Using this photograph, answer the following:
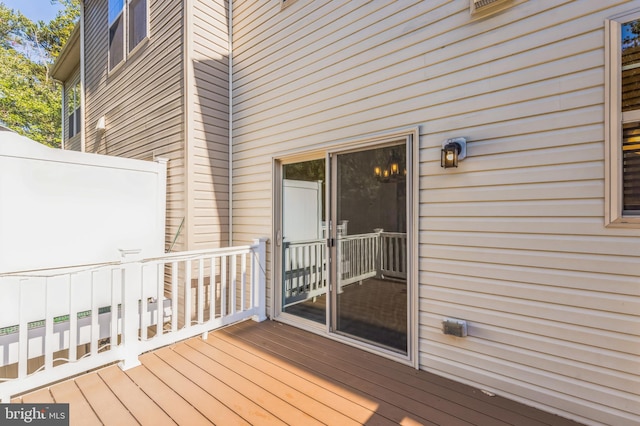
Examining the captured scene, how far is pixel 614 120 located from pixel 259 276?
3497 mm

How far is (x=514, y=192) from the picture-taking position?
6.92 feet

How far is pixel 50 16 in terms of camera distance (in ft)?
46.5

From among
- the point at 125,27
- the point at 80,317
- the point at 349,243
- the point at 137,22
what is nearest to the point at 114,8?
the point at 125,27

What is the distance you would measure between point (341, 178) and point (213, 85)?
2.46 meters

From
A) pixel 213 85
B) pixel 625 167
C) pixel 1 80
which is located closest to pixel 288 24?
pixel 213 85

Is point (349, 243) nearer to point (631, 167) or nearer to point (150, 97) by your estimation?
point (631, 167)

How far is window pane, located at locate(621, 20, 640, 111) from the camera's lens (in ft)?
5.65

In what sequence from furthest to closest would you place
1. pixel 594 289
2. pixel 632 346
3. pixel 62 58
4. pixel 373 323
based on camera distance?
1. pixel 62 58
2. pixel 373 323
3. pixel 594 289
4. pixel 632 346

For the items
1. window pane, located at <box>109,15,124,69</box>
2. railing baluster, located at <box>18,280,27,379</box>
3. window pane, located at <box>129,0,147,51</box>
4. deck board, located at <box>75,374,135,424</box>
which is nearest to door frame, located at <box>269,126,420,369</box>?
deck board, located at <box>75,374,135,424</box>

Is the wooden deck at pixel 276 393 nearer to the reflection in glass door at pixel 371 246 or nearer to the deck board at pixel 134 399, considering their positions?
the deck board at pixel 134 399

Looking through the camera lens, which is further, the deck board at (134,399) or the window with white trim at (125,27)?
the window with white trim at (125,27)

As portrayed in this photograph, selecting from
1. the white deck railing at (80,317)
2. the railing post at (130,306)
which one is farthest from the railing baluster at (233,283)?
the railing post at (130,306)

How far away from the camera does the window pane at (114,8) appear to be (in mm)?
5586

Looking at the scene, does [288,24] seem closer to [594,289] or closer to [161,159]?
[161,159]
